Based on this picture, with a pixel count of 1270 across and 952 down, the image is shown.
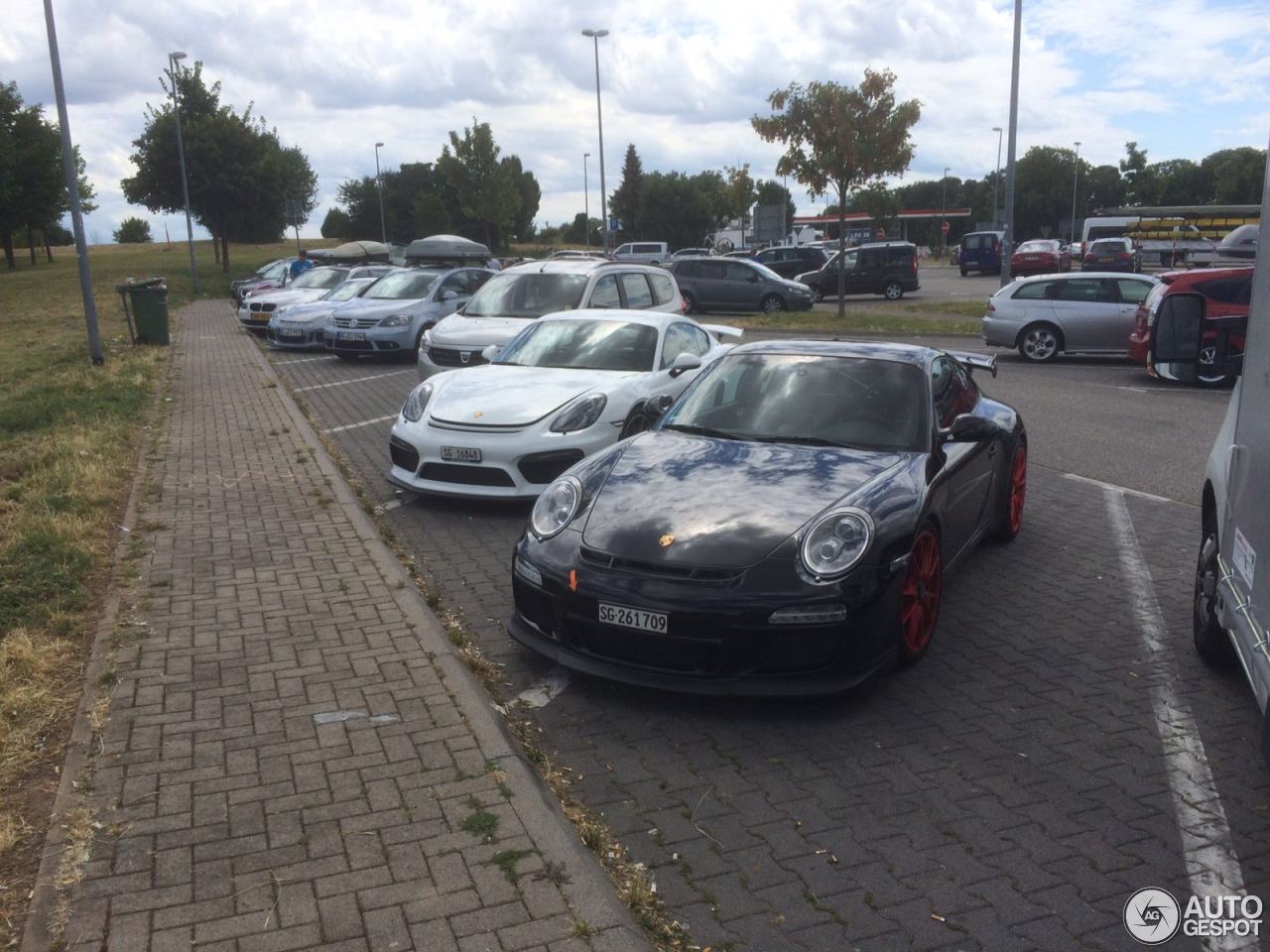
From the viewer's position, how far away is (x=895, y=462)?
554cm

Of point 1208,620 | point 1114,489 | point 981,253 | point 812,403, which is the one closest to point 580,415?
point 812,403

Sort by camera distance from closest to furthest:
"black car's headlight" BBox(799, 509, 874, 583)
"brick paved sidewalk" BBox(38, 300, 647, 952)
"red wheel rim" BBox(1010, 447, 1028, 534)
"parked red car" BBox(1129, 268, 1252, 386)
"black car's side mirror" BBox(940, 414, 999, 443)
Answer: "brick paved sidewalk" BBox(38, 300, 647, 952), "black car's headlight" BBox(799, 509, 874, 583), "black car's side mirror" BBox(940, 414, 999, 443), "red wheel rim" BBox(1010, 447, 1028, 534), "parked red car" BBox(1129, 268, 1252, 386)

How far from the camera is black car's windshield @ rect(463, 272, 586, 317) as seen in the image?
46.5 ft

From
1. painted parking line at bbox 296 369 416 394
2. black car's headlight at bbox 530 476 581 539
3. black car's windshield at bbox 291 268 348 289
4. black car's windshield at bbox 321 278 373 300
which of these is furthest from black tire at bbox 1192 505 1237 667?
black car's windshield at bbox 291 268 348 289

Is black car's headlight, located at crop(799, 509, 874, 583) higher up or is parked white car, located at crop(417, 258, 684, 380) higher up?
parked white car, located at crop(417, 258, 684, 380)

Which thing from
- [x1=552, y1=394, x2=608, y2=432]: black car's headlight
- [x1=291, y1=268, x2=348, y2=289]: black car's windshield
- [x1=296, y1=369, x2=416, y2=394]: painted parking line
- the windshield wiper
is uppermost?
[x1=291, y1=268, x2=348, y2=289]: black car's windshield

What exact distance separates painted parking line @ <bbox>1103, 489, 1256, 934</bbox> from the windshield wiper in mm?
2295

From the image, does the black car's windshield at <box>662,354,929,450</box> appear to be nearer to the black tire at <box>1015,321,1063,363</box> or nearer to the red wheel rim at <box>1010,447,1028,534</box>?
the red wheel rim at <box>1010,447,1028,534</box>

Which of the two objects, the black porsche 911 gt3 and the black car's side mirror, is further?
the black car's side mirror

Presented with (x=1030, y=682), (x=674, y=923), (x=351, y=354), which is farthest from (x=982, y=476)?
(x=351, y=354)

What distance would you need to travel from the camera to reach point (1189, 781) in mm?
4148

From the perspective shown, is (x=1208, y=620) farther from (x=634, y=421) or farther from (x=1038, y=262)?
(x=1038, y=262)

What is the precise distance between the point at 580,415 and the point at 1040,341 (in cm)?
1276

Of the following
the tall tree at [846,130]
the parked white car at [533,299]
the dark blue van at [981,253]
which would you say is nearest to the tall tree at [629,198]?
the dark blue van at [981,253]
